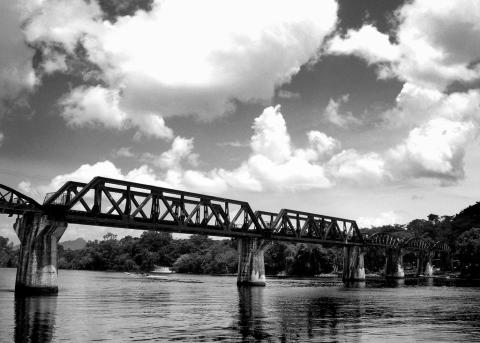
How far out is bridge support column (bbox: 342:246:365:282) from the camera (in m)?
138

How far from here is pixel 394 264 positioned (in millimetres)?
177875

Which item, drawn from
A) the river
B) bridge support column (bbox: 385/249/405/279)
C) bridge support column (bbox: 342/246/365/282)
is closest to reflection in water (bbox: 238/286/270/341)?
the river

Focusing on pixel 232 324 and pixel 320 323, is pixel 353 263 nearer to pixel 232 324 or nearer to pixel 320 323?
pixel 320 323

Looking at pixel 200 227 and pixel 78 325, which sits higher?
pixel 200 227

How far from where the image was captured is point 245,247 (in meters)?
93.1

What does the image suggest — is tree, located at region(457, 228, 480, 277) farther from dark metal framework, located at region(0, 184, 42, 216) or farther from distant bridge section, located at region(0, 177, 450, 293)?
dark metal framework, located at region(0, 184, 42, 216)

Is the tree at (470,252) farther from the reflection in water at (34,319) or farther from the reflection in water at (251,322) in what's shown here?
the reflection in water at (34,319)

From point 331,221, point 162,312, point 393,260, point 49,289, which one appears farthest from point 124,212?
point 393,260

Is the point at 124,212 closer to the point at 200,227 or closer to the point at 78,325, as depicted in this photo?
the point at 200,227

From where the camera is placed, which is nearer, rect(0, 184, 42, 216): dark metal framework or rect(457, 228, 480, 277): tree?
rect(0, 184, 42, 216): dark metal framework

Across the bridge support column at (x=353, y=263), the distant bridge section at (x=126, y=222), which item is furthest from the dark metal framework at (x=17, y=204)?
the bridge support column at (x=353, y=263)

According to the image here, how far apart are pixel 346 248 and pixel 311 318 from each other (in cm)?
10352

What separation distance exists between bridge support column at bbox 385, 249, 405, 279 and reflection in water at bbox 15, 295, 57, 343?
5792 inches

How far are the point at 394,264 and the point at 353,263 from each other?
147ft
